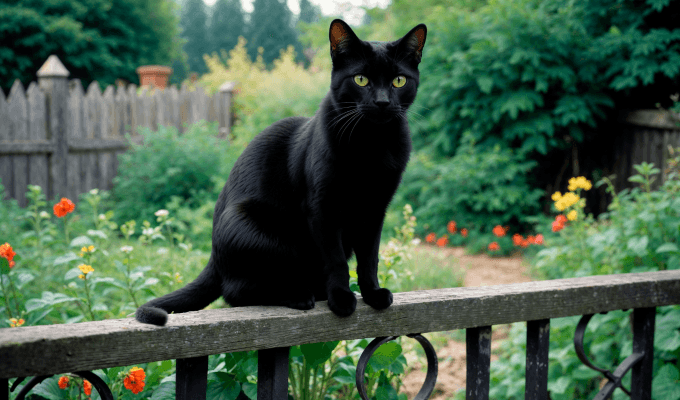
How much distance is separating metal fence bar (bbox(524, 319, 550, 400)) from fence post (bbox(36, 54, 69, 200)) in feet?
21.5

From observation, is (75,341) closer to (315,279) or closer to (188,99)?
(315,279)

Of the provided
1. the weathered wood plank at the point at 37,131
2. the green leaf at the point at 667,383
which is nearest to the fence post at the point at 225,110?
the weathered wood plank at the point at 37,131

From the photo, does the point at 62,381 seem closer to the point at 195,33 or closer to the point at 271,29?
the point at 271,29

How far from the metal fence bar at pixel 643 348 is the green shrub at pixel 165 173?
5.10 meters

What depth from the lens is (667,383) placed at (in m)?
1.88

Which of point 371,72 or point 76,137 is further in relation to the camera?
point 76,137

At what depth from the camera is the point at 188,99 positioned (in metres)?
8.22

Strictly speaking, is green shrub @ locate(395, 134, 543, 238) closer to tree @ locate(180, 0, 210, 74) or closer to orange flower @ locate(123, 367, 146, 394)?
orange flower @ locate(123, 367, 146, 394)

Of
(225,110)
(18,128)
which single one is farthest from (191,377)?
(225,110)

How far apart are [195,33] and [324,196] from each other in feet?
138

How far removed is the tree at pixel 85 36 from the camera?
47.9 ft

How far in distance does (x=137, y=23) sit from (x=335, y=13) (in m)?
11.2

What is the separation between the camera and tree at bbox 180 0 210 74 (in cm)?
3888

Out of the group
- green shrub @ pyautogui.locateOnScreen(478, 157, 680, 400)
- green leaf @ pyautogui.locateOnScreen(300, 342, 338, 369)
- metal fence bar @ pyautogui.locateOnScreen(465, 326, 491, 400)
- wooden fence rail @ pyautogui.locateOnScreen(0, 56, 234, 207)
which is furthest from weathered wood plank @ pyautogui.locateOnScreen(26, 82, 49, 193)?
metal fence bar @ pyautogui.locateOnScreen(465, 326, 491, 400)
